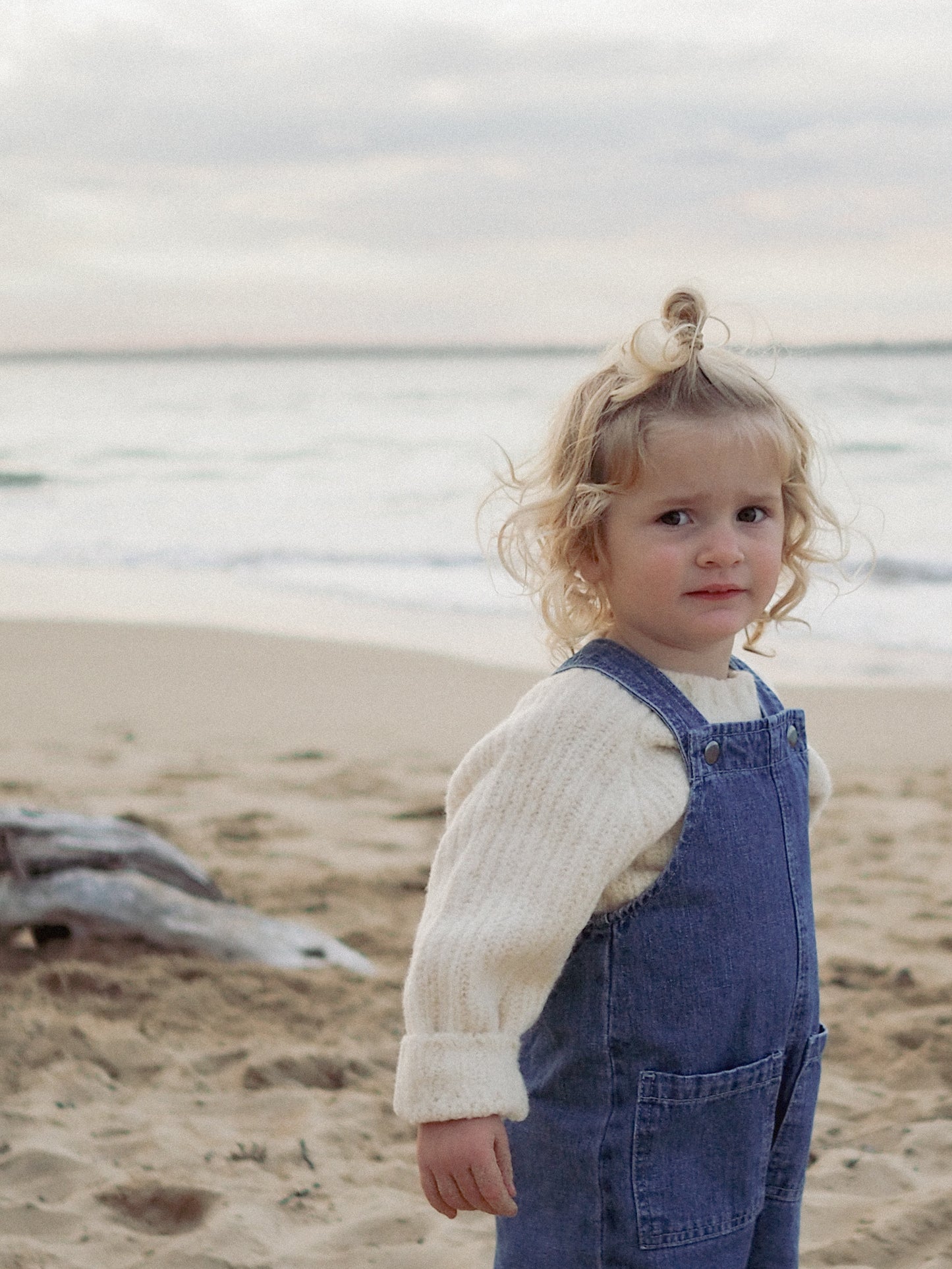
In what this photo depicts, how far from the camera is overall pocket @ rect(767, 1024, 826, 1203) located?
1816 mm

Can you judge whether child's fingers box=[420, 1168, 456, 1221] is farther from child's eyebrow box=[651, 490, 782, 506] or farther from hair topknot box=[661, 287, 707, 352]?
hair topknot box=[661, 287, 707, 352]

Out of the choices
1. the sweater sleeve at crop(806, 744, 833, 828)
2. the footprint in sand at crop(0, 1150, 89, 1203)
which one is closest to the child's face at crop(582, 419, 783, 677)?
the sweater sleeve at crop(806, 744, 833, 828)

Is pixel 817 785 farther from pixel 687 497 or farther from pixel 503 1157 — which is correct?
pixel 503 1157

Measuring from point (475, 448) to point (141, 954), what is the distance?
18456 millimetres

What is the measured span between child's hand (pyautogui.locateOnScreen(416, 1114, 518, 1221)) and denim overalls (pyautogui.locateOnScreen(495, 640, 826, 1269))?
6.0 inches

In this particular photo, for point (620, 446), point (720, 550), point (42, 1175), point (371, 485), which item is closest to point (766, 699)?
point (720, 550)

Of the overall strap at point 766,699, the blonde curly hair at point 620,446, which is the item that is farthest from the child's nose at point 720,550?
the overall strap at point 766,699

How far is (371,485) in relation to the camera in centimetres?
1759

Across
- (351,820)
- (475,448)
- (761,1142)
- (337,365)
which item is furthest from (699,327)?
(337,365)

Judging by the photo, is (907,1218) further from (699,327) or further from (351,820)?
(351,820)

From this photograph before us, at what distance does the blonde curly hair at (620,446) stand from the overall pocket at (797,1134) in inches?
25.5

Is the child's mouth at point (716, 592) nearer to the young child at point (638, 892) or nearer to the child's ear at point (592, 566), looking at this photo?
the young child at point (638, 892)

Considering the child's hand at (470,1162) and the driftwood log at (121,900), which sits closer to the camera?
the child's hand at (470,1162)

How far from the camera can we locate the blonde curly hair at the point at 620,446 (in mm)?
1729
